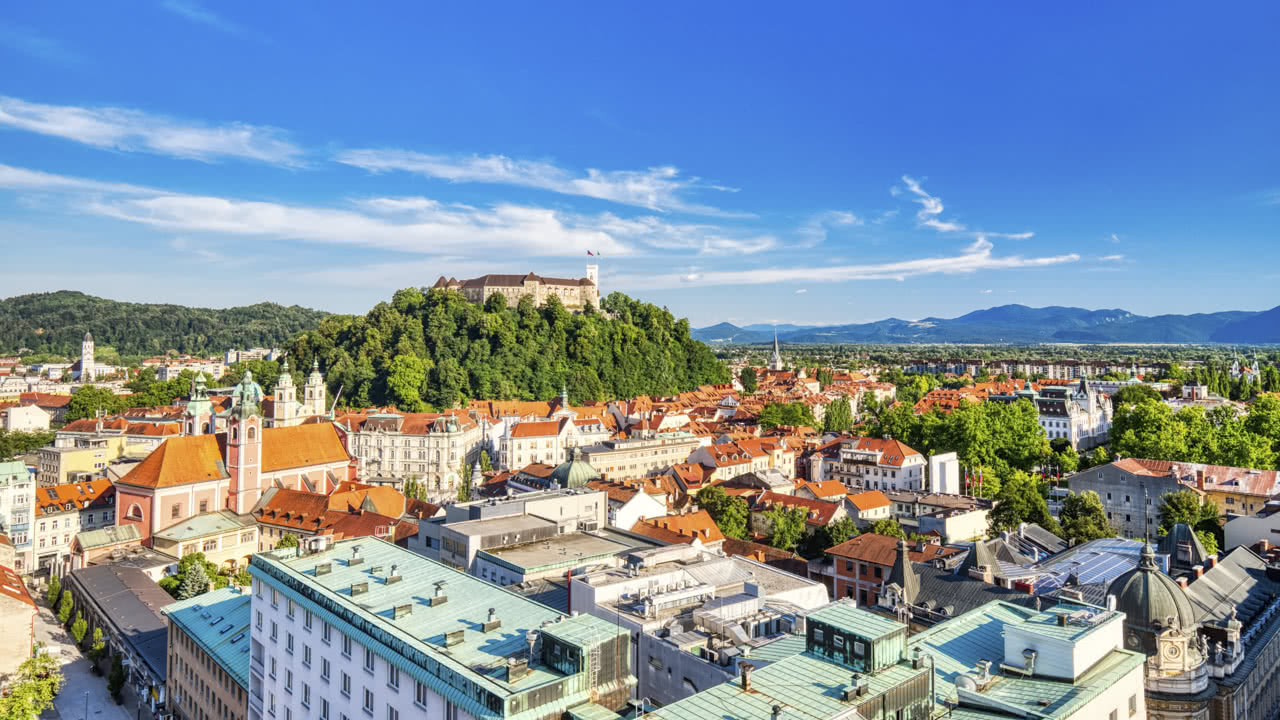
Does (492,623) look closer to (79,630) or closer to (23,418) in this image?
(79,630)

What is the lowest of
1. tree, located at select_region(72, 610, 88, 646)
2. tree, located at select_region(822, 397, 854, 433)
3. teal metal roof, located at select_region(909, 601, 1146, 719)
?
tree, located at select_region(72, 610, 88, 646)

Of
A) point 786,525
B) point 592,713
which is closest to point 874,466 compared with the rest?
point 786,525

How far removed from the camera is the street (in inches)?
1296

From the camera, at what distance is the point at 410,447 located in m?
74.2

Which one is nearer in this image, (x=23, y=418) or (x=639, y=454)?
(x=639, y=454)

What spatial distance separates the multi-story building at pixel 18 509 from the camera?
4875 centimetres

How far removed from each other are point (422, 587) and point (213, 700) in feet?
42.4

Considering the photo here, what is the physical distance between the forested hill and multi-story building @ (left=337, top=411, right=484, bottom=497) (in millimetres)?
17353

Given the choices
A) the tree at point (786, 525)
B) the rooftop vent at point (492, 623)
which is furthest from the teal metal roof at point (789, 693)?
the tree at point (786, 525)

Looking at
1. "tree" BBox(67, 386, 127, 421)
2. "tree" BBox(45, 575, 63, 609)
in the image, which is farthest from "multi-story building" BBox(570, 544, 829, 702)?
"tree" BBox(67, 386, 127, 421)

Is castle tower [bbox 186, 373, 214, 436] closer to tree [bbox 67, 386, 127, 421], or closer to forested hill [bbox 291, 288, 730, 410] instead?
forested hill [bbox 291, 288, 730, 410]

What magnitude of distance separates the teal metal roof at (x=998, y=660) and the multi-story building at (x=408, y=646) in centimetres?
657

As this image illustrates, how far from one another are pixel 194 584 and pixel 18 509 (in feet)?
52.8

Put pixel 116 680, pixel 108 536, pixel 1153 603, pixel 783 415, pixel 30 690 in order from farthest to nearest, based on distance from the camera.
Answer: pixel 783 415 → pixel 108 536 → pixel 116 680 → pixel 30 690 → pixel 1153 603
